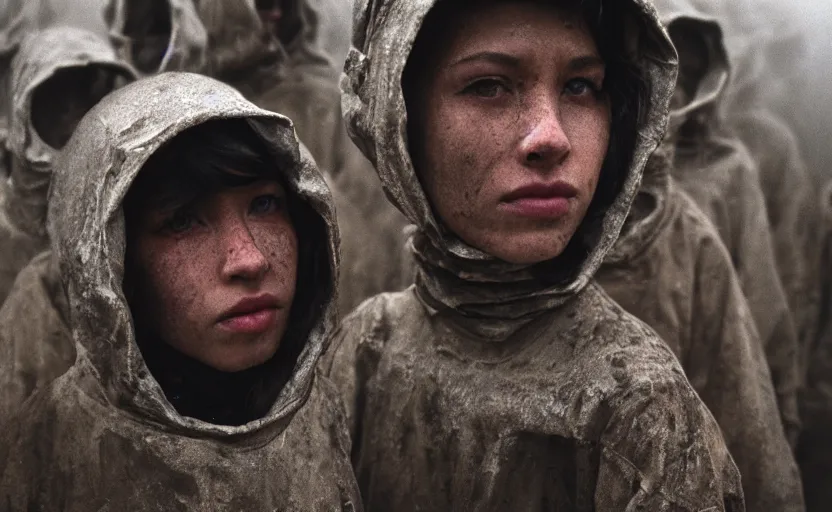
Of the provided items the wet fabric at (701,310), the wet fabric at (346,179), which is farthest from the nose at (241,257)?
the wet fabric at (346,179)

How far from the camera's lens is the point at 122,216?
6.30 ft

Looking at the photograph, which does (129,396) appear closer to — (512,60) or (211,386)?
(211,386)

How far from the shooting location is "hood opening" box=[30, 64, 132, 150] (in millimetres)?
3049

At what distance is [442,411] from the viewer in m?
2.25

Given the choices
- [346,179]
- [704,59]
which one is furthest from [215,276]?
[704,59]

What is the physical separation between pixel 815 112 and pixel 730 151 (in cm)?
124

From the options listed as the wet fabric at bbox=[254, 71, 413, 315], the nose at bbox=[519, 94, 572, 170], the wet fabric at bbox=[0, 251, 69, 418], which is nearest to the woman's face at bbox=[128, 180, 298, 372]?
the nose at bbox=[519, 94, 572, 170]

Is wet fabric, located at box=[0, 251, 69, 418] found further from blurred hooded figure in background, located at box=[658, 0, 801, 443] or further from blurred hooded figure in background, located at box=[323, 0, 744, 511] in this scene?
blurred hooded figure in background, located at box=[658, 0, 801, 443]

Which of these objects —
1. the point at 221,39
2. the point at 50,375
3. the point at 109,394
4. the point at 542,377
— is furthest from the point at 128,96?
the point at 221,39

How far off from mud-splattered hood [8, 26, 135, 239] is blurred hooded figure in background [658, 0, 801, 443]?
2126 mm

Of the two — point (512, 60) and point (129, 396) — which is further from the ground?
point (512, 60)

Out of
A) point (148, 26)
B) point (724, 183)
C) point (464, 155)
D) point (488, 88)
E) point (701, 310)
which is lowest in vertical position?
point (701, 310)

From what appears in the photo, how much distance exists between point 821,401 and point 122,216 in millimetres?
4081

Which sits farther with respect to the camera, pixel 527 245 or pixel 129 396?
pixel 527 245
